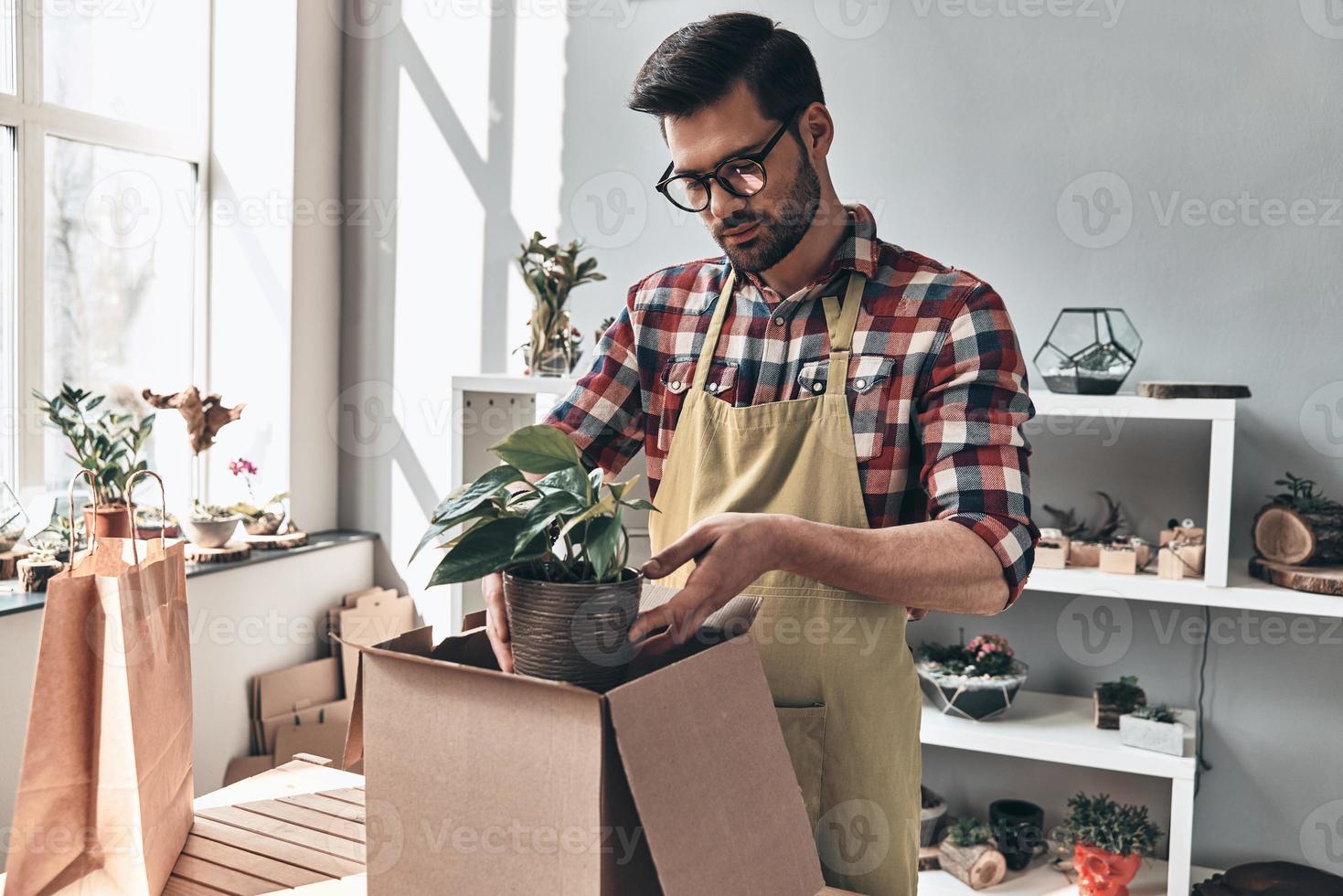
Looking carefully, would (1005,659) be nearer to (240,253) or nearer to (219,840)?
(219,840)

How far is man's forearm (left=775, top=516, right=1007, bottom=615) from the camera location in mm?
1068

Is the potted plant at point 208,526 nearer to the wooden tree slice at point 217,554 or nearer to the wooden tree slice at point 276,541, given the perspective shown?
the wooden tree slice at point 217,554

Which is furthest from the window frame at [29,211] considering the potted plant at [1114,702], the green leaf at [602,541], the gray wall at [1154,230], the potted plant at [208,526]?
the potted plant at [1114,702]

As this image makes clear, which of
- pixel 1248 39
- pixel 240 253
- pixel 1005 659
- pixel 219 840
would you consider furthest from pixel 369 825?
pixel 240 253

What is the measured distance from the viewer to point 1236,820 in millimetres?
2512

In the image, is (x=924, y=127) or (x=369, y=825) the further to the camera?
(x=924, y=127)

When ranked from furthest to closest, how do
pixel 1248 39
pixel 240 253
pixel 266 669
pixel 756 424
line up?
pixel 240 253 → pixel 266 669 → pixel 1248 39 → pixel 756 424

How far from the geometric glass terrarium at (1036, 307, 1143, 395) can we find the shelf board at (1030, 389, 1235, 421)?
5 centimetres

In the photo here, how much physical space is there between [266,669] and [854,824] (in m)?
2.23

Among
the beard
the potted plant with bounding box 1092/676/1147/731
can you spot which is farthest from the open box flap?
the potted plant with bounding box 1092/676/1147/731

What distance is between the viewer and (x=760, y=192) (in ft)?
4.16

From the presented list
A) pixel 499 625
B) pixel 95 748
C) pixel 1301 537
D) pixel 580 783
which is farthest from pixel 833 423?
pixel 1301 537

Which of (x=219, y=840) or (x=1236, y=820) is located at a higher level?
(x=219, y=840)

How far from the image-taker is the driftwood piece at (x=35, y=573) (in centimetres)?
237
